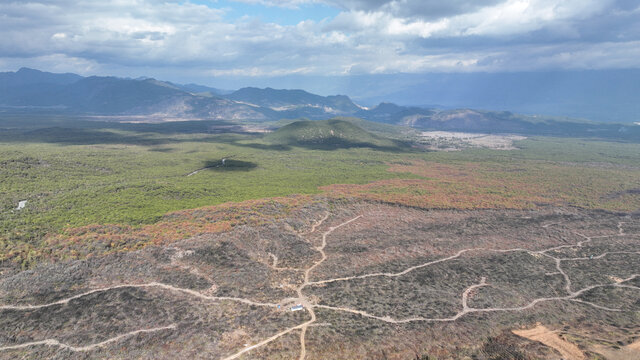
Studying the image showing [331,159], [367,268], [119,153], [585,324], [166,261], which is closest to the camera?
[585,324]

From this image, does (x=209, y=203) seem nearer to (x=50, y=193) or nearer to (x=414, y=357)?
(x=50, y=193)

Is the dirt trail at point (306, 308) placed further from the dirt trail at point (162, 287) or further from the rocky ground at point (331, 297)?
the dirt trail at point (162, 287)

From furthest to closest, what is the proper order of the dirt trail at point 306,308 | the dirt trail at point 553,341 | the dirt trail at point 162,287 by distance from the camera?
the dirt trail at point 162,287 → the dirt trail at point 306,308 → the dirt trail at point 553,341

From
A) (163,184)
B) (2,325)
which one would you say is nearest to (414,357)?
(2,325)

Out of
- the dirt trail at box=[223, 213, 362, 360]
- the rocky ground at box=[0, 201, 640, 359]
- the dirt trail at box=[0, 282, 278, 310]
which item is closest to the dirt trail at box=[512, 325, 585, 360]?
the rocky ground at box=[0, 201, 640, 359]

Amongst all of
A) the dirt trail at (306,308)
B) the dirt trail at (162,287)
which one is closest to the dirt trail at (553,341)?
the dirt trail at (306,308)

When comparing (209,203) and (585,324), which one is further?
(209,203)
